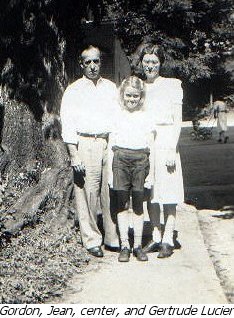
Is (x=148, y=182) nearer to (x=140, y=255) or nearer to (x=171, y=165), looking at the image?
(x=171, y=165)

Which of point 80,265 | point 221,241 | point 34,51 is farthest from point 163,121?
point 34,51

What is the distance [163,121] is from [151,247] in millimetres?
1353

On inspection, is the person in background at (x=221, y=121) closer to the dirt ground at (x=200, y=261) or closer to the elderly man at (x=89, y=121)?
the dirt ground at (x=200, y=261)

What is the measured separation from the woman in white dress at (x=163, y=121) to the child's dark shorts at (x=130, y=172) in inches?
7.7

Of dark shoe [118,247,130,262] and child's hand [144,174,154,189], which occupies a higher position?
child's hand [144,174,154,189]

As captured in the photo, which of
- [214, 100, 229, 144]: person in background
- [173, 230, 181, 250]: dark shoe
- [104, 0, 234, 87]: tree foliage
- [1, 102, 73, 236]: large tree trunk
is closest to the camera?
[173, 230, 181, 250]: dark shoe

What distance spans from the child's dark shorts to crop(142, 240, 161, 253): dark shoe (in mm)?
597

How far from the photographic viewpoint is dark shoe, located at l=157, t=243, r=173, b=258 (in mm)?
6082

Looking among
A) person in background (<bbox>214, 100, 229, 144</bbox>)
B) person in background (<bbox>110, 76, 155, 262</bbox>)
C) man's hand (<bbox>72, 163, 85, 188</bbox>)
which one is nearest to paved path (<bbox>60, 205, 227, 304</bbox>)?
person in background (<bbox>110, 76, 155, 262</bbox>)

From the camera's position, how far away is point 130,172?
19.1 ft

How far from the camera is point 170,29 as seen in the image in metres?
32.3

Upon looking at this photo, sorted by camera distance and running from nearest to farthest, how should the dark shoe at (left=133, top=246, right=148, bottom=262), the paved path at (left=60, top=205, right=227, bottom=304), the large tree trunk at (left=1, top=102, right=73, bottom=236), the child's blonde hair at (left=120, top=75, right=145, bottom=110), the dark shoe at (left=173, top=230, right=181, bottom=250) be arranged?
the paved path at (left=60, top=205, right=227, bottom=304) → the child's blonde hair at (left=120, top=75, right=145, bottom=110) → the dark shoe at (left=133, top=246, right=148, bottom=262) → the dark shoe at (left=173, top=230, right=181, bottom=250) → the large tree trunk at (left=1, top=102, right=73, bottom=236)

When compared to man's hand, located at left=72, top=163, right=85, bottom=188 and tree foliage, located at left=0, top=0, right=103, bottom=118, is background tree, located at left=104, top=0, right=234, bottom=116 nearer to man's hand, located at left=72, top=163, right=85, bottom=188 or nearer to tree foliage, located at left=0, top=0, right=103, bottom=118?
tree foliage, located at left=0, top=0, right=103, bottom=118

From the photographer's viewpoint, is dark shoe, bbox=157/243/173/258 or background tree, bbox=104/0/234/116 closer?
dark shoe, bbox=157/243/173/258
